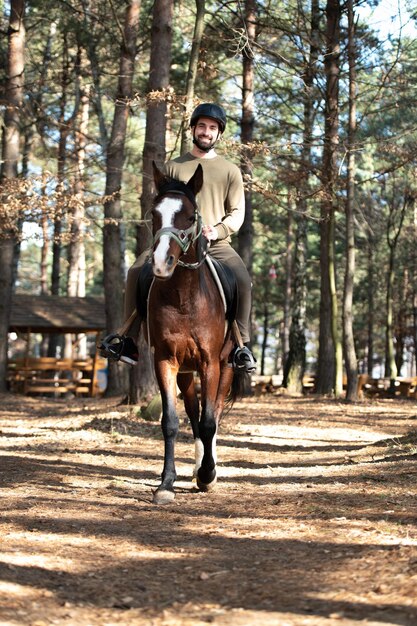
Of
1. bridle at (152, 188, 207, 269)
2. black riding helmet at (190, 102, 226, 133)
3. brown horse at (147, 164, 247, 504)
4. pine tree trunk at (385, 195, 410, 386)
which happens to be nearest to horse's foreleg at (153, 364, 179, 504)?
brown horse at (147, 164, 247, 504)

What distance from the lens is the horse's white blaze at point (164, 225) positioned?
7.49m

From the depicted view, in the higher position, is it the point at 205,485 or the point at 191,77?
the point at 191,77

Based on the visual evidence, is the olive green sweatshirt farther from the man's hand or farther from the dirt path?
the dirt path

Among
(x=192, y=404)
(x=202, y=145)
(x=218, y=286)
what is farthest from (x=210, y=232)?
(x=192, y=404)

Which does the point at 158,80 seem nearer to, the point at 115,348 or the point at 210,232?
the point at 115,348

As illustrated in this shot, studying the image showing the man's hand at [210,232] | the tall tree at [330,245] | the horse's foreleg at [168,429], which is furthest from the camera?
the tall tree at [330,245]

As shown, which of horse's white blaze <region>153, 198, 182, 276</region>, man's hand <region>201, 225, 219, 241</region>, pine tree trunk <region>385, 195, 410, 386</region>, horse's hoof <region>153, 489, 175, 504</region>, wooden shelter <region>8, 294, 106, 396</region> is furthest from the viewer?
pine tree trunk <region>385, 195, 410, 386</region>

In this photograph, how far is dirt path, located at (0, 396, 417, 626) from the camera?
4559 mm

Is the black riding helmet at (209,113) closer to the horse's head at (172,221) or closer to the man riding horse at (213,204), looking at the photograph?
the man riding horse at (213,204)

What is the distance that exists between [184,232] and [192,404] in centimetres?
241

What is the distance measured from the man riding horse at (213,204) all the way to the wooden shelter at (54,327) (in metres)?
24.5

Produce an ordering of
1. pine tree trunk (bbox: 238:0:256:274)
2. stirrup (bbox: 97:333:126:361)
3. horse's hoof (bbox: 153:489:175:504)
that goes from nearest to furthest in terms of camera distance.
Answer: horse's hoof (bbox: 153:489:175:504)
stirrup (bbox: 97:333:126:361)
pine tree trunk (bbox: 238:0:256:274)

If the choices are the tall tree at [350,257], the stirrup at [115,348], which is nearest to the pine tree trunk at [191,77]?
the tall tree at [350,257]

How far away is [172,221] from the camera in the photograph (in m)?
7.75
